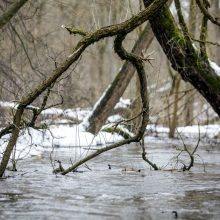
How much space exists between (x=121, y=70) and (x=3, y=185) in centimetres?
1151

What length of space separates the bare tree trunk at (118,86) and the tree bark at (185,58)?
779cm

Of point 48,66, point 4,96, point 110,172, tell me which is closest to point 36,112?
point 110,172

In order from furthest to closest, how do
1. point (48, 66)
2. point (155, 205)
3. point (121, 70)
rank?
point (121, 70) < point (48, 66) < point (155, 205)

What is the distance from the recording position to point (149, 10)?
26.3ft

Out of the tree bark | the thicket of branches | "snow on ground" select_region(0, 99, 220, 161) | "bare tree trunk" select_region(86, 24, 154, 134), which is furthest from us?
"bare tree trunk" select_region(86, 24, 154, 134)

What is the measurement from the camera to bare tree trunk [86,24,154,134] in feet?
63.4

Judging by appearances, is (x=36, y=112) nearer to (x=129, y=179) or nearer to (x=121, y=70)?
(x=129, y=179)

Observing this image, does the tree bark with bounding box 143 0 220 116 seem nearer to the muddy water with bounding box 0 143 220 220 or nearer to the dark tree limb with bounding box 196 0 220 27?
the dark tree limb with bounding box 196 0 220 27

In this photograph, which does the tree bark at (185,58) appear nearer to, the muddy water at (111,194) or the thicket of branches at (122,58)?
the thicket of branches at (122,58)

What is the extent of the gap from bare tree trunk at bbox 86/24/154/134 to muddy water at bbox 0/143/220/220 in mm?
7833

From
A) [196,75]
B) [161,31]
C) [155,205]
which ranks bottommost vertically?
[155,205]

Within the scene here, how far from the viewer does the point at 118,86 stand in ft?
64.1

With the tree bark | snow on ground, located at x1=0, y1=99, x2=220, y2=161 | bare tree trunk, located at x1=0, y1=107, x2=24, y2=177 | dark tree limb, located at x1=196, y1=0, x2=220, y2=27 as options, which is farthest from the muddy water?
dark tree limb, located at x1=196, y1=0, x2=220, y2=27

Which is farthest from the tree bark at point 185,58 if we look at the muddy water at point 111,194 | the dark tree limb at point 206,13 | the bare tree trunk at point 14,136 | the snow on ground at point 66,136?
the bare tree trunk at point 14,136
